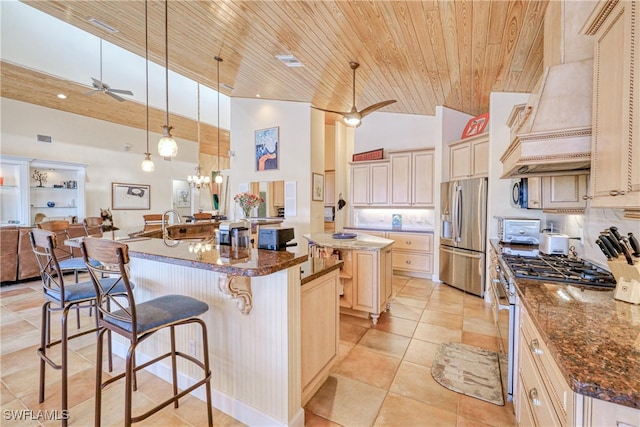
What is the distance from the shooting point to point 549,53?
Result: 77.7 inches

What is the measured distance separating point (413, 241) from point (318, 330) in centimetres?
372

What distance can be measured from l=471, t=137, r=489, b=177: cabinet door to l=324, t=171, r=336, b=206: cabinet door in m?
3.92

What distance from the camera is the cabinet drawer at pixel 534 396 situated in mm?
990

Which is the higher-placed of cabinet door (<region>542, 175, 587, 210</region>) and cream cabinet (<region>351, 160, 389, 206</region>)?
cream cabinet (<region>351, 160, 389, 206</region>)

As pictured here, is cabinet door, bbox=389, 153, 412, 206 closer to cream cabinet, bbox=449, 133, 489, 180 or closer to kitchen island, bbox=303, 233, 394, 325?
cream cabinet, bbox=449, 133, 489, 180

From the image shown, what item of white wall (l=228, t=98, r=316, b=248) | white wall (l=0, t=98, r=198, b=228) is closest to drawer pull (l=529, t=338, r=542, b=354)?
white wall (l=228, t=98, r=316, b=248)

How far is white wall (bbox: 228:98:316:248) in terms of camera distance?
5941mm

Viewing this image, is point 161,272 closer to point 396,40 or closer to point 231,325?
point 231,325

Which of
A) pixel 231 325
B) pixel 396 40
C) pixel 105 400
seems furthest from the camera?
pixel 396 40

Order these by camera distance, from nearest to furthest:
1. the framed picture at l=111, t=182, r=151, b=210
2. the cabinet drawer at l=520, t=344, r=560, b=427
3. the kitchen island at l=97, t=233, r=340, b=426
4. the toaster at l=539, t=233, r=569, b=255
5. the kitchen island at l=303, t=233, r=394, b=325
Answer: the cabinet drawer at l=520, t=344, r=560, b=427 → the kitchen island at l=97, t=233, r=340, b=426 → the toaster at l=539, t=233, r=569, b=255 → the kitchen island at l=303, t=233, r=394, b=325 → the framed picture at l=111, t=182, r=151, b=210

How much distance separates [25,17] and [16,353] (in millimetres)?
5443

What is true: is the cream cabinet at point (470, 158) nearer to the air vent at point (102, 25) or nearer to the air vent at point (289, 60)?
the air vent at point (289, 60)

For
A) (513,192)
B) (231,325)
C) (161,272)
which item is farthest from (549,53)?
(161,272)

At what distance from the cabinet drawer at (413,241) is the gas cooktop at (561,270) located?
2.62 meters
